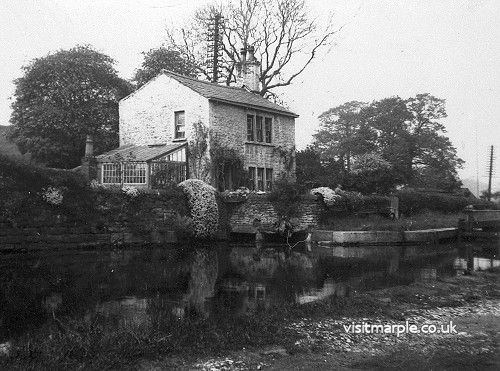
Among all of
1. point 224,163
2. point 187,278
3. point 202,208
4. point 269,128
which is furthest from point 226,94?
point 187,278

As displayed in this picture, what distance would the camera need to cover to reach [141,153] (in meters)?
22.5

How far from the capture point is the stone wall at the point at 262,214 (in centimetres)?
1908

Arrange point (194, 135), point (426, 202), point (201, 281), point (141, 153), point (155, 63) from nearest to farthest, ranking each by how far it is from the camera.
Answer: point (201, 281), point (141, 153), point (194, 135), point (426, 202), point (155, 63)

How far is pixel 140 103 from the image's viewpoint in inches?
1022

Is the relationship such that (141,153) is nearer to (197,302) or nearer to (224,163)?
(224,163)

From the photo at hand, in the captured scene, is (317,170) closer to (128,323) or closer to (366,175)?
(366,175)

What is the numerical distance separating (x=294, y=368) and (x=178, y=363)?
1.07 m

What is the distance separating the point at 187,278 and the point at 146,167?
11.8 metres

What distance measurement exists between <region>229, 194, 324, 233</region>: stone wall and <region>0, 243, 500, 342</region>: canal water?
10.2 feet

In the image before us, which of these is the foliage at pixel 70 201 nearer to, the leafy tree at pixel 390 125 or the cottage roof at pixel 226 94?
the cottage roof at pixel 226 94

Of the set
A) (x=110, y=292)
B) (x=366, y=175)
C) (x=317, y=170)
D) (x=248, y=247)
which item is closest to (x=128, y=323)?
(x=110, y=292)

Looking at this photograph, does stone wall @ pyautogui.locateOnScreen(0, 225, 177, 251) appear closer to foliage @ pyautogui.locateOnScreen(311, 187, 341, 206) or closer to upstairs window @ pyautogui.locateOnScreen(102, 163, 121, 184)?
upstairs window @ pyautogui.locateOnScreen(102, 163, 121, 184)

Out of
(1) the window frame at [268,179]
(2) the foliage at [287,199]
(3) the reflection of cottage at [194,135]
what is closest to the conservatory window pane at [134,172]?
(3) the reflection of cottage at [194,135]

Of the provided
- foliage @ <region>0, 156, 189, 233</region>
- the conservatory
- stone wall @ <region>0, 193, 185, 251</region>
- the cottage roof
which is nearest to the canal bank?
stone wall @ <region>0, 193, 185, 251</region>
